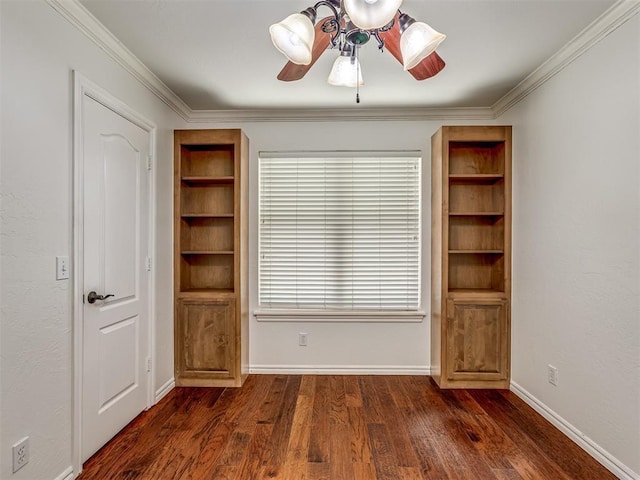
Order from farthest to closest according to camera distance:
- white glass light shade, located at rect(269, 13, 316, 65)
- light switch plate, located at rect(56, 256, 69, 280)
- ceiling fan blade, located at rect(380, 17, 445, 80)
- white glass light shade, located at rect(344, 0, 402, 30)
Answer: light switch plate, located at rect(56, 256, 69, 280) → ceiling fan blade, located at rect(380, 17, 445, 80) → white glass light shade, located at rect(269, 13, 316, 65) → white glass light shade, located at rect(344, 0, 402, 30)

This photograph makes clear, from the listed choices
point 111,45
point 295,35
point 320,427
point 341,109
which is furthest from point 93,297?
point 341,109

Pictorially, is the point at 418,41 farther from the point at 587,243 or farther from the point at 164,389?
the point at 164,389

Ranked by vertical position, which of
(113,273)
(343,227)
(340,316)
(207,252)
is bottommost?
(340,316)

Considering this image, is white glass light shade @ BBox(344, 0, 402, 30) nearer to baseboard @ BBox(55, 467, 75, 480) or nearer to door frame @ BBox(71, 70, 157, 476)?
door frame @ BBox(71, 70, 157, 476)

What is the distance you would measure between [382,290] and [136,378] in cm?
221

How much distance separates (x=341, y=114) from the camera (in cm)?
357

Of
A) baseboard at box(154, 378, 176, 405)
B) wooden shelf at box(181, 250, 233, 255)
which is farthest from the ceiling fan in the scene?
baseboard at box(154, 378, 176, 405)

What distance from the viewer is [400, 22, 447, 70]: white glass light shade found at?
58.4 inches

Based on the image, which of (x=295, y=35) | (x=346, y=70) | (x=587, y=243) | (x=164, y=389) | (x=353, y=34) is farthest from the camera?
(x=164, y=389)

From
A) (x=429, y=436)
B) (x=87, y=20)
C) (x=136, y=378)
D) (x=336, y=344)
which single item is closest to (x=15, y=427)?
(x=136, y=378)

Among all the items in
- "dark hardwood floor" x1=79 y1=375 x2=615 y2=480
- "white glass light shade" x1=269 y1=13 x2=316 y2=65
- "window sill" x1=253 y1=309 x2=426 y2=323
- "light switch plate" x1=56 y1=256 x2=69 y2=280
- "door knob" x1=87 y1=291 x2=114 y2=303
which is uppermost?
"white glass light shade" x1=269 y1=13 x2=316 y2=65

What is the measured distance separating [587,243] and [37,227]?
302 centimetres

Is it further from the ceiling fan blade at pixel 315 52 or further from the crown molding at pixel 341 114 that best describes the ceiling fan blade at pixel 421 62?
the crown molding at pixel 341 114

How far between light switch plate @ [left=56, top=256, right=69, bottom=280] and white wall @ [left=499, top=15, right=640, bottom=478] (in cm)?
295
